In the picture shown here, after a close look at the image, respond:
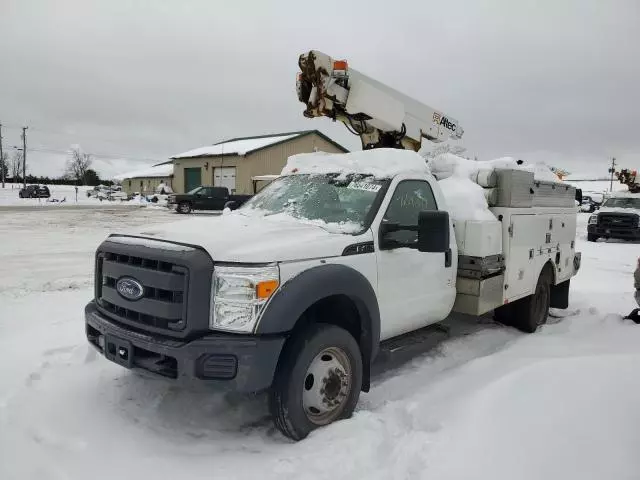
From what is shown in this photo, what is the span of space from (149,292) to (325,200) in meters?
1.71

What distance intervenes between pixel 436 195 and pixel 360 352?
1.78 meters

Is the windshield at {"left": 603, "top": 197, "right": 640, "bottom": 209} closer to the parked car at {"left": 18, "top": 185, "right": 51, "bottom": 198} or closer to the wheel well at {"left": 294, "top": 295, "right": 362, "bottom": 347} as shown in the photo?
the wheel well at {"left": 294, "top": 295, "right": 362, "bottom": 347}

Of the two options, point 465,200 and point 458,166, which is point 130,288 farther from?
point 458,166

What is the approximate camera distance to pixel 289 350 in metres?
3.27

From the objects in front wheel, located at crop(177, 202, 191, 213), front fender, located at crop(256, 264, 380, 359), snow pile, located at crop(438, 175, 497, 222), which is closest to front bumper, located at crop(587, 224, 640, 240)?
snow pile, located at crop(438, 175, 497, 222)

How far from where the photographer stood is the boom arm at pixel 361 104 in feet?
18.1

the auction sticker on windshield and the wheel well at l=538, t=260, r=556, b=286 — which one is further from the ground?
the auction sticker on windshield

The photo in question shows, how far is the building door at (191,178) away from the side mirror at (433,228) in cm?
3931

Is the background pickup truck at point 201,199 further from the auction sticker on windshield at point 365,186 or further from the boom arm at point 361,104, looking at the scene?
the auction sticker on windshield at point 365,186

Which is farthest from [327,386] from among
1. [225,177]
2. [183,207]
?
[225,177]

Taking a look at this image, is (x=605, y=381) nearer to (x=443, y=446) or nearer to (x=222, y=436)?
(x=443, y=446)

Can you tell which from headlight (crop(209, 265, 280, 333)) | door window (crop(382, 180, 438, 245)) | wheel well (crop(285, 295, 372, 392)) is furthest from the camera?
door window (crop(382, 180, 438, 245))

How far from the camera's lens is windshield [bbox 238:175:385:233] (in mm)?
4066

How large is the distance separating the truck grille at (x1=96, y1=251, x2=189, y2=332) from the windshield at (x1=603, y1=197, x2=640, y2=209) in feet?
71.1
